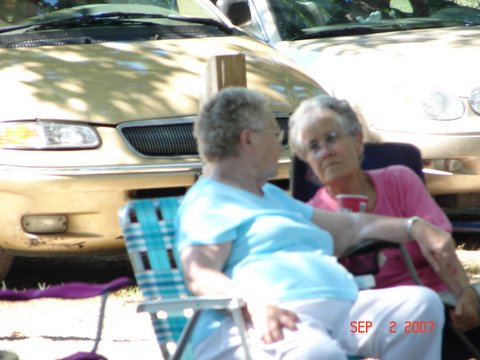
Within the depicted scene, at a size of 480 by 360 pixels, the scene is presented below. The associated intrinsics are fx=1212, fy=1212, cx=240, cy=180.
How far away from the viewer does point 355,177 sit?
4.60m

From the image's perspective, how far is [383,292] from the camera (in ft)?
13.8

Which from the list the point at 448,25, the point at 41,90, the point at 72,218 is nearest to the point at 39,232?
the point at 72,218

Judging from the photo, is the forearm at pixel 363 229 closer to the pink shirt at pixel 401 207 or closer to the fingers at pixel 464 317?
the pink shirt at pixel 401 207

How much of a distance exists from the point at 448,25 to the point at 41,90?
3.13m

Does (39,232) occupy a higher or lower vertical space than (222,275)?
lower

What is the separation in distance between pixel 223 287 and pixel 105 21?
3865 mm

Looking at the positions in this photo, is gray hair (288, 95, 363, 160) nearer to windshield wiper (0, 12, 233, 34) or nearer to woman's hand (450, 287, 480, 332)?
woman's hand (450, 287, 480, 332)

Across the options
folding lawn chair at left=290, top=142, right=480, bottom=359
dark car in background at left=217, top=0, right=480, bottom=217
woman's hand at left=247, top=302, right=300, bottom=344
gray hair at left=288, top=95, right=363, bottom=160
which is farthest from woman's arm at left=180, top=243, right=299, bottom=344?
dark car in background at left=217, top=0, right=480, bottom=217

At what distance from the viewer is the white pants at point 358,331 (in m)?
3.84

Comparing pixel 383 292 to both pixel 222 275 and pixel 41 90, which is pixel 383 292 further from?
pixel 41 90

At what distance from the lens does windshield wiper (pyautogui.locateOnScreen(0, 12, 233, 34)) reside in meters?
7.29

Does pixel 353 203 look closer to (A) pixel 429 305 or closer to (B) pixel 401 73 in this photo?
(A) pixel 429 305

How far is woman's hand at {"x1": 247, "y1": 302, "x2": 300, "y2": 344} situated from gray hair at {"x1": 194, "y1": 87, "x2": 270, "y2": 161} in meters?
0.59

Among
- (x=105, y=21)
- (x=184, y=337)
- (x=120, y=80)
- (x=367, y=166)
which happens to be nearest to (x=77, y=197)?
(x=120, y=80)
